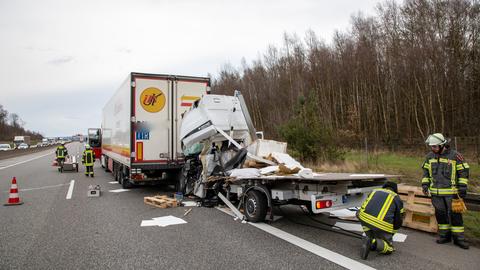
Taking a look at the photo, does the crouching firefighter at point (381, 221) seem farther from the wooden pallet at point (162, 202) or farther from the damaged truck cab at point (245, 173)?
the wooden pallet at point (162, 202)

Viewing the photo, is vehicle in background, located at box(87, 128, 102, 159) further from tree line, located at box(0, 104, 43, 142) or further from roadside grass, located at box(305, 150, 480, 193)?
tree line, located at box(0, 104, 43, 142)

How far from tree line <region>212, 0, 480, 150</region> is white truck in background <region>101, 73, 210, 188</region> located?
6.51 meters

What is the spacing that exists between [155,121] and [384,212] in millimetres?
7254

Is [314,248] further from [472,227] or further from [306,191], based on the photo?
[472,227]

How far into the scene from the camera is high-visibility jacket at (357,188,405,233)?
4738 millimetres

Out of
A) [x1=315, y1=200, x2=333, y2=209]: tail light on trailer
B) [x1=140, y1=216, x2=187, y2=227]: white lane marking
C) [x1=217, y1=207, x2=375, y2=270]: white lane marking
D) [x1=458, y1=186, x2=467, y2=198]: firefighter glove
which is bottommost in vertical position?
[x1=140, y1=216, x2=187, y2=227]: white lane marking

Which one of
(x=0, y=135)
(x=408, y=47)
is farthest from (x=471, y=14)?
(x=0, y=135)

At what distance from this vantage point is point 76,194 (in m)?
10.9

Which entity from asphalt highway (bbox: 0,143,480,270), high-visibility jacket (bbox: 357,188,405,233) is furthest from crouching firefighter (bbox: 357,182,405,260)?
asphalt highway (bbox: 0,143,480,270)

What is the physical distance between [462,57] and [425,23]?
13.1 feet

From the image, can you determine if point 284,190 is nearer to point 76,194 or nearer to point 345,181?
point 345,181

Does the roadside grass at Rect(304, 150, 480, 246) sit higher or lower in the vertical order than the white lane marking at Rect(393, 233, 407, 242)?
higher

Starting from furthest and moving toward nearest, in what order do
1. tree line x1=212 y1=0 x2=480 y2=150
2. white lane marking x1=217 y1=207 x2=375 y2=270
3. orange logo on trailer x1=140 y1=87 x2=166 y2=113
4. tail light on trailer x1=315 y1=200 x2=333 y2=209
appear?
tree line x1=212 y1=0 x2=480 y2=150 → orange logo on trailer x1=140 y1=87 x2=166 y2=113 → tail light on trailer x1=315 y1=200 x2=333 y2=209 → white lane marking x1=217 y1=207 x2=375 y2=270

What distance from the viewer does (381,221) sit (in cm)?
475
